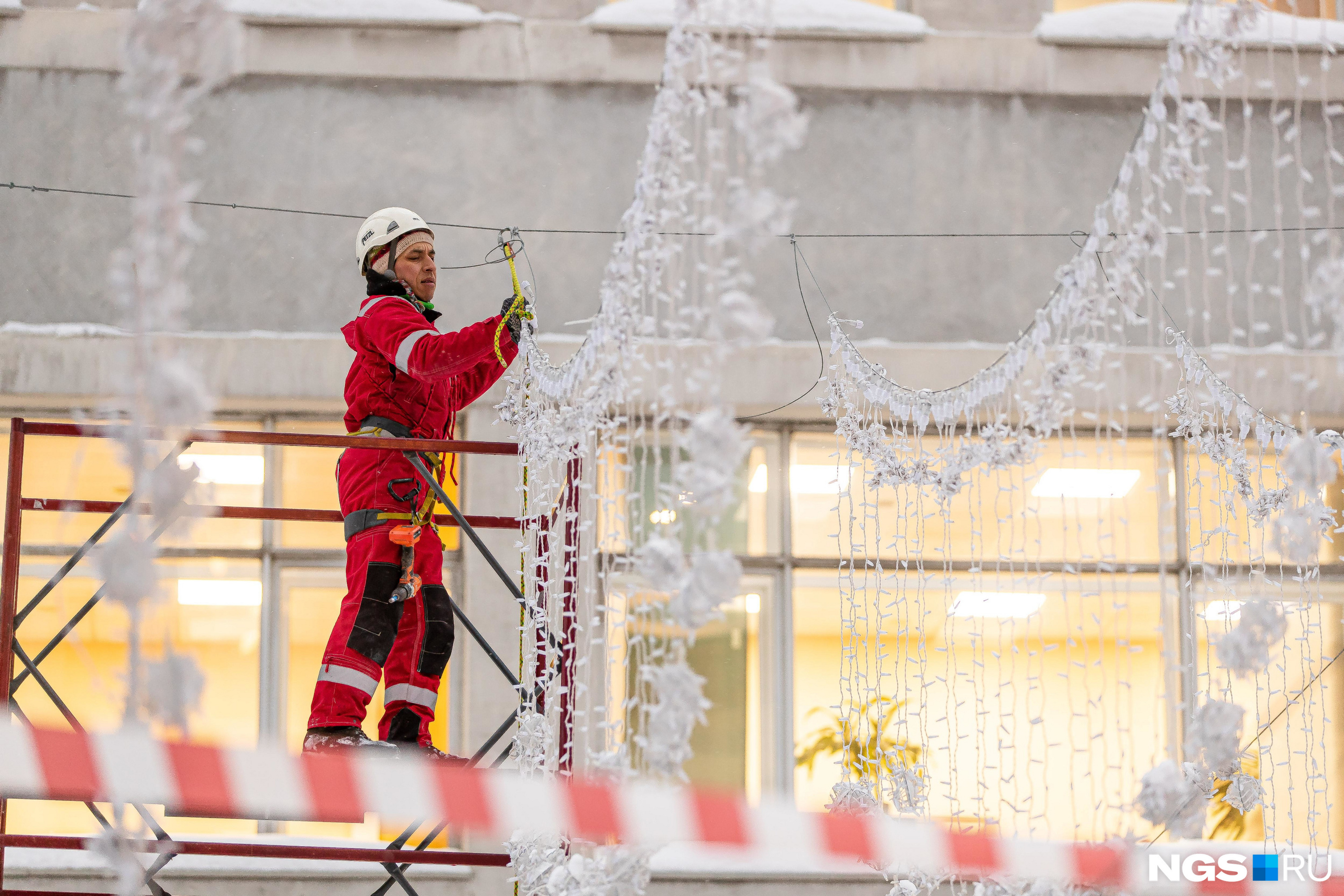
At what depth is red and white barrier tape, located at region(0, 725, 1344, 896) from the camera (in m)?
2.94

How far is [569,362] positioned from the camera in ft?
14.8

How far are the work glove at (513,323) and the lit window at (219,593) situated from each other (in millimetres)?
3881

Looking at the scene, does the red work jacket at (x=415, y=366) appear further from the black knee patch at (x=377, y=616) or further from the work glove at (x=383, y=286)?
the black knee patch at (x=377, y=616)

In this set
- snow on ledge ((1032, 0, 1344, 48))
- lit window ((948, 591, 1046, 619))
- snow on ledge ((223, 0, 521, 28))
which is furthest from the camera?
snow on ledge ((1032, 0, 1344, 48))

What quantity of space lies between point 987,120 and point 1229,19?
5.49 meters

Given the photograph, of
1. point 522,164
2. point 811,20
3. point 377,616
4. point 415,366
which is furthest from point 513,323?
point 811,20

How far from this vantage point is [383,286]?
16.7 feet

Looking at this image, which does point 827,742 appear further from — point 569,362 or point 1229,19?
point 1229,19

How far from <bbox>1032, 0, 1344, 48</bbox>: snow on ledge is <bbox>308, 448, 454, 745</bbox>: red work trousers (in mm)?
5469

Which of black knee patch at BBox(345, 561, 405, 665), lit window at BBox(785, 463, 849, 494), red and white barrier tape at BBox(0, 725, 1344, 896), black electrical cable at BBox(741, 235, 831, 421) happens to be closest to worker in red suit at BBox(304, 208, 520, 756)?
black knee patch at BBox(345, 561, 405, 665)

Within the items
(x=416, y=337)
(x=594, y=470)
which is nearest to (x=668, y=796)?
(x=594, y=470)

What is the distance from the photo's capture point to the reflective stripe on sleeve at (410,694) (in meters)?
4.97

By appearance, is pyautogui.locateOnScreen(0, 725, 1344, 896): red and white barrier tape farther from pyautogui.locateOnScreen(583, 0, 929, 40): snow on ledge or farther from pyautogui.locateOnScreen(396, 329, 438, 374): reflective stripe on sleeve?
pyautogui.locateOnScreen(583, 0, 929, 40): snow on ledge

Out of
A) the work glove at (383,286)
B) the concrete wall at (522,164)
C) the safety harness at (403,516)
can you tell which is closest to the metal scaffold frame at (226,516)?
the safety harness at (403,516)
